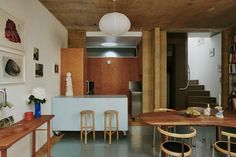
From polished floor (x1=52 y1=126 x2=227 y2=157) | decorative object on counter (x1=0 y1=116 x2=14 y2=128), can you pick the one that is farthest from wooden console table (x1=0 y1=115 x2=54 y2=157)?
polished floor (x1=52 y1=126 x2=227 y2=157)

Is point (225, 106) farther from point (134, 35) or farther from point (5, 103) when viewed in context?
point (5, 103)

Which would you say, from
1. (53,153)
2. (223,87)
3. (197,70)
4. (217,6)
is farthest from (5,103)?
(197,70)

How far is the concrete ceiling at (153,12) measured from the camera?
13.0 ft

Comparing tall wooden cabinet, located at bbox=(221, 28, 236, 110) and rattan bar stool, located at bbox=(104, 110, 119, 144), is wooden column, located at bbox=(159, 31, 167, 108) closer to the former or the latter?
tall wooden cabinet, located at bbox=(221, 28, 236, 110)

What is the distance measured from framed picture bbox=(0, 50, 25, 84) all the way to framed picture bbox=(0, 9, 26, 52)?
131mm

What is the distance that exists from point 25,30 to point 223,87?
573cm

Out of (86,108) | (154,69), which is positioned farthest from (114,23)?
(154,69)

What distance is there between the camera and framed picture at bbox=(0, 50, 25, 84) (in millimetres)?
2546

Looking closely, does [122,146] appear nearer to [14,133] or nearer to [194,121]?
[194,121]

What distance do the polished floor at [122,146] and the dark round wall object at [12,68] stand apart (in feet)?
5.43

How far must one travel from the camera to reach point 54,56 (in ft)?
15.7

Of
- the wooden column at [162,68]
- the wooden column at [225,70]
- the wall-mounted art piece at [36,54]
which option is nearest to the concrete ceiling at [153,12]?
the wooden column at [162,68]

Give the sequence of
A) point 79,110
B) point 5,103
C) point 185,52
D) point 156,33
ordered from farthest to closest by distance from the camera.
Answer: point 185,52 < point 156,33 < point 79,110 < point 5,103

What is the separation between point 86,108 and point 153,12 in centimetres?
263
